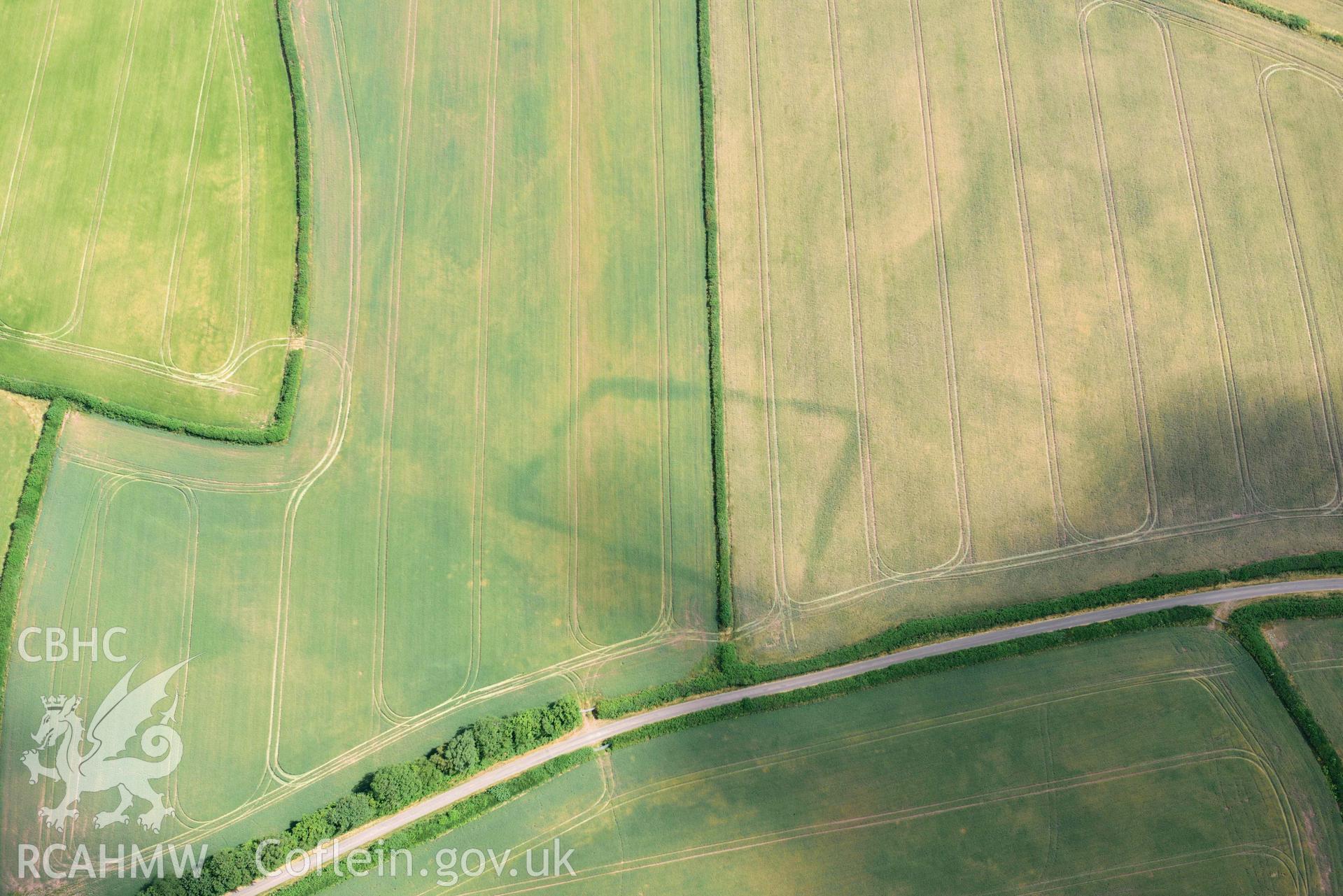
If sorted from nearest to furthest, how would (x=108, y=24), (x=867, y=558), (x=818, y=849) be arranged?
(x=818, y=849)
(x=867, y=558)
(x=108, y=24)

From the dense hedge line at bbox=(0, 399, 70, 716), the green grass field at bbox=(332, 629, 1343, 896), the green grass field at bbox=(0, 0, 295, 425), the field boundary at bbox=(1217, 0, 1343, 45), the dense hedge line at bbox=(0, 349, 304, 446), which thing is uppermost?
the field boundary at bbox=(1217, 0, 1343, 45)

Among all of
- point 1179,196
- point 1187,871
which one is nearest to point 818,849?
point 1187,871

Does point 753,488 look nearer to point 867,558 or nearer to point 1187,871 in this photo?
point 867,558

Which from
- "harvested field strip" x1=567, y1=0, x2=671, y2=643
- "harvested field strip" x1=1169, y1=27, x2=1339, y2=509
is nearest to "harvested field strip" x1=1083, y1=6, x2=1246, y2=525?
"harvested field strip" x1=1169, y1=27, x2=1339, y2=509

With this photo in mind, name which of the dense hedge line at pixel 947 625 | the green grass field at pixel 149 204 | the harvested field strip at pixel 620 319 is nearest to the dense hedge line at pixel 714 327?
the harvested field strip at pixel 620 319

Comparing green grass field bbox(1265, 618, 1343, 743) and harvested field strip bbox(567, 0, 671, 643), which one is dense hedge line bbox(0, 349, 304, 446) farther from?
green grass field bbox(1265, 618, 1343, 743)
